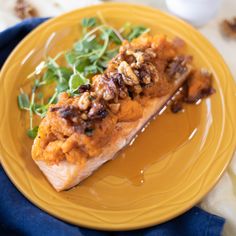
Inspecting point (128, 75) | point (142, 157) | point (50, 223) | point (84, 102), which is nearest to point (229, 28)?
point (128, 75)

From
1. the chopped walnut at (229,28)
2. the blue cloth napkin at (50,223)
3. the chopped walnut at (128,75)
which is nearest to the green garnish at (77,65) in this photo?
the chopped walnut at (128,75)

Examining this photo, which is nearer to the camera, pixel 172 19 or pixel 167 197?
pixel 167 197

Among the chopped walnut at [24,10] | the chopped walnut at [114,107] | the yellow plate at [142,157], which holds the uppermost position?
the chopped walnut at [24,10]

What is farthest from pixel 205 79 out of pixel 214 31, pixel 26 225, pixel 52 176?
pixel 26 225

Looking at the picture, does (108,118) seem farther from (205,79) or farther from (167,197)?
(205,79)

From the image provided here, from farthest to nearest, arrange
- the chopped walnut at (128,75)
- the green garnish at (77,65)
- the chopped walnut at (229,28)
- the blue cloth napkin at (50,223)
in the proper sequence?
the chopped walnut at (229,28), the green garnish at (77,65), the chopped walnut at (128,75), the blue cloth napkin at (50,223)

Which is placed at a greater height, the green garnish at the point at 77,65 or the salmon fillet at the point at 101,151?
the green garnish at the point at 77,65

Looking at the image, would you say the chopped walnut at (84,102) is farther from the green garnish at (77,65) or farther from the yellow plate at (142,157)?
the yellow plate at (142,157)
